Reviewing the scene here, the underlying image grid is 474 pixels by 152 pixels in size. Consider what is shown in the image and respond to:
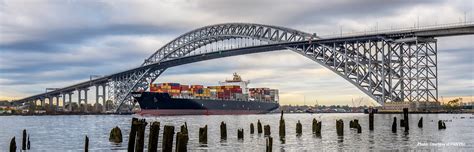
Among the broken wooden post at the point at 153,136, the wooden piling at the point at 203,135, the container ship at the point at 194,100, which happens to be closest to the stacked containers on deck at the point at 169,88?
the container ship at the point at 194,100

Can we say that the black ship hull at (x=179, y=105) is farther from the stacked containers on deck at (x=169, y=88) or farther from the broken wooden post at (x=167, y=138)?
the broken wooden post at (x=167, y=138)

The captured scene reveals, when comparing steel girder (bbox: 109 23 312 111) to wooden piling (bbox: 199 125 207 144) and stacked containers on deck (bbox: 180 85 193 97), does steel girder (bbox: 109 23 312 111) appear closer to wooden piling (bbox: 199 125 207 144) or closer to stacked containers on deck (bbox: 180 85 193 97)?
stacked containers on deck (bbox: 180 85 193 97)

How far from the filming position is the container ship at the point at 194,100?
10581cm

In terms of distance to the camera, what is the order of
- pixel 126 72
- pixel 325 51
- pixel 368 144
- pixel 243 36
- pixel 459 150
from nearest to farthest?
pixel 459 150
pixel 368 144
pixel 325 51
pixel 243 36
pixel 126 72

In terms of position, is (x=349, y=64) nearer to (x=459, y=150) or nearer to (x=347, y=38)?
(x=347, y=38)

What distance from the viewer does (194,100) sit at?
355 ft

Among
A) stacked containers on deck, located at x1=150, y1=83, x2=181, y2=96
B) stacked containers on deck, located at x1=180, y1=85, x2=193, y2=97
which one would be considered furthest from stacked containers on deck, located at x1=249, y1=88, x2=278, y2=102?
stacked containers on deck, located at x1=150, y1=83, x2=181, y2=96

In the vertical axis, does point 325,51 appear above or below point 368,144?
above

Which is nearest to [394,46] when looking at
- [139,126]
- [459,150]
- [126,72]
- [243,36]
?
[243,36]

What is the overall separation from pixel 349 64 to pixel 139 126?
6324cm

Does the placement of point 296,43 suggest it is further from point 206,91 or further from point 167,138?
point 167,138

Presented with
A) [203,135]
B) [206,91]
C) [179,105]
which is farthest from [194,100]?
[203,135]

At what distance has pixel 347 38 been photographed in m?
80.2

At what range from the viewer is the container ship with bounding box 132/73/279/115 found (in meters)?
106
